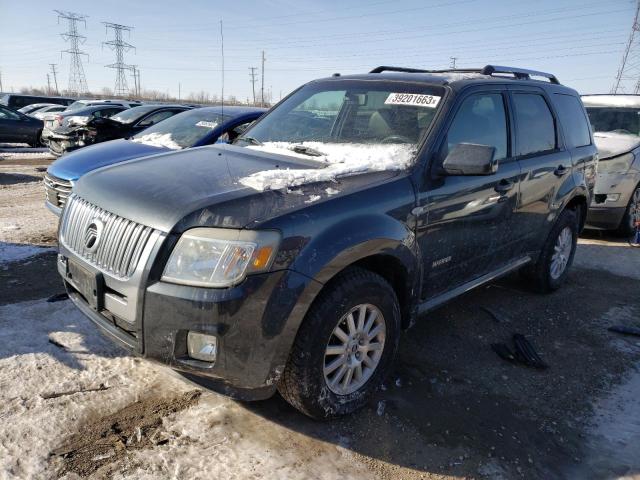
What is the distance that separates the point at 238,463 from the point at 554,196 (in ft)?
11.8

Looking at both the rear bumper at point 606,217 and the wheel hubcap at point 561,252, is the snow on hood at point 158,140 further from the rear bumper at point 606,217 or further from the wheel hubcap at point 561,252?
the rear bumper at point 606,217

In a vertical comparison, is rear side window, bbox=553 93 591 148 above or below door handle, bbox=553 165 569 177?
above

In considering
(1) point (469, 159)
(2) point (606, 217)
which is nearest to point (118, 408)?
(1) point (469, 159)

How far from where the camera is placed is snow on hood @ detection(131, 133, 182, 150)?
20.9ft

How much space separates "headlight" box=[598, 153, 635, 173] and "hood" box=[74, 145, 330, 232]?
19.4ft

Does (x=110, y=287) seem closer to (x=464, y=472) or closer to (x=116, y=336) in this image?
(x=116, y=336)

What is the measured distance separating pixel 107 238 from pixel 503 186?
274 centimetres

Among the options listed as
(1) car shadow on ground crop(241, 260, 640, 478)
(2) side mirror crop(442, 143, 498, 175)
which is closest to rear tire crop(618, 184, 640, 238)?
(1) car shadow on ground crop(241, 260, 640, 478)

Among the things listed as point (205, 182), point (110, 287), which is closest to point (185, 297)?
point (110, 287)

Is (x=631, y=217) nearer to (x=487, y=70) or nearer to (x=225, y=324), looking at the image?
(x=487, y=70)

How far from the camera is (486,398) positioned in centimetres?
321

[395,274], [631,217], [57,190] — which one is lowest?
[631,217]

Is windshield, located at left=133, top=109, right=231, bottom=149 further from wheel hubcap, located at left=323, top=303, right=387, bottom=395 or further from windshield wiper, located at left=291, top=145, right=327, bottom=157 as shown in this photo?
wheel hubcap, located at left=323, top=303, right=387, bottom=395

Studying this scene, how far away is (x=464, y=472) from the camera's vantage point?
8.34 ft
